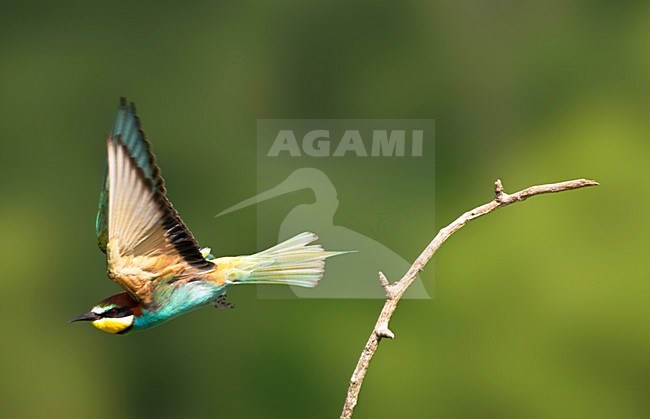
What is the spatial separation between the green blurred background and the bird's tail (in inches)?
44.7

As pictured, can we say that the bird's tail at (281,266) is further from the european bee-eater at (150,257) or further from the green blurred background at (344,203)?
the green blurred background at (344,203)

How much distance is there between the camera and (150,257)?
2.51ft

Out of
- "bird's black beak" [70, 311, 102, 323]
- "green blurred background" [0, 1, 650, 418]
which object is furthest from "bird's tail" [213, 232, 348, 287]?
"green blurred background" [0, 1, 650, 418]

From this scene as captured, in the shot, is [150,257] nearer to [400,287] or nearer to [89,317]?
[89,317]

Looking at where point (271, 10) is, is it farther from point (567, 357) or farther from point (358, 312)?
point (567, 357)

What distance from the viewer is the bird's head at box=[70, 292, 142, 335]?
2.50 ft

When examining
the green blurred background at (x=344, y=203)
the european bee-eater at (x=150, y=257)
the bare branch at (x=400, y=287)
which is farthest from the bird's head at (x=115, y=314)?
the green blurred background at (x=344, y=203)

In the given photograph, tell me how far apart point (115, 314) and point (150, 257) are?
61 mm

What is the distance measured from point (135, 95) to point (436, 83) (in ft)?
2.31

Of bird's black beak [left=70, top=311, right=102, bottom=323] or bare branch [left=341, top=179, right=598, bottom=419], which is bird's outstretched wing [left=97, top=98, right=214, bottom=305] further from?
bare branch [left=341, top=179, right=598, bottom=419]

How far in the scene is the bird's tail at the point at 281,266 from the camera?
2.64ft

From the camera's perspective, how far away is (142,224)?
0.74 m

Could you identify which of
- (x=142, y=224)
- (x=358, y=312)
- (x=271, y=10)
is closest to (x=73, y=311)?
(x=358, y=312)

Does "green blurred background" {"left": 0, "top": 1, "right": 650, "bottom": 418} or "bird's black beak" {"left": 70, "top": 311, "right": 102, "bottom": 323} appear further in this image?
"green blurred background" {"left": 0, "top": 1, "right": 650, "bottom": 418}
